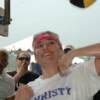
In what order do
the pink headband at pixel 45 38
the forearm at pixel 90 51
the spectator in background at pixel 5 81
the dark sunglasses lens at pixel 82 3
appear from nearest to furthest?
the forearm at pixel 90 51, the pink headband at pixel 45 38, the dark sunglasses lens at pixel 82 3, the spectator in background at pixel 5 81

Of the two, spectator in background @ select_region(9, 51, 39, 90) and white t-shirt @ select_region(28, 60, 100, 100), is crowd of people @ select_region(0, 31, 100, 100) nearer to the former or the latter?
white t-shirt @ select_region(28, 60, 100, 100)

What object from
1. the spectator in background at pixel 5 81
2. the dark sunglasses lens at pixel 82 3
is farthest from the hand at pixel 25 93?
the spectator in background at pixel 5 81

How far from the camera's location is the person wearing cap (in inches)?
78.7

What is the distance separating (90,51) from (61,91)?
0.32 meters

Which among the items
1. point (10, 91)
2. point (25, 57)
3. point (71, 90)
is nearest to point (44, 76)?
point (71, 90)

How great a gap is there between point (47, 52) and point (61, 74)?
0.54ft

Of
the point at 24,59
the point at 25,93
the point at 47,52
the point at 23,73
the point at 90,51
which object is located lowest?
the point at 23,73

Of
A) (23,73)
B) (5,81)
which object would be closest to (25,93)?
(5,81)

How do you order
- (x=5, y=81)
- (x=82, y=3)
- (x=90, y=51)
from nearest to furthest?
(x=90, y=51) → (x=82, y=3) → (x=5, y=81)

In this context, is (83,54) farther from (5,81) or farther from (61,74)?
(5,81)

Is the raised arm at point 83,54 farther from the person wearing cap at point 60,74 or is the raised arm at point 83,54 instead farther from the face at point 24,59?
the face at point 24,59

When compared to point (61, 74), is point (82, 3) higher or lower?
higher

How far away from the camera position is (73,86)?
2070 mm

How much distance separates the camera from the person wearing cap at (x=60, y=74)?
2.00 m
